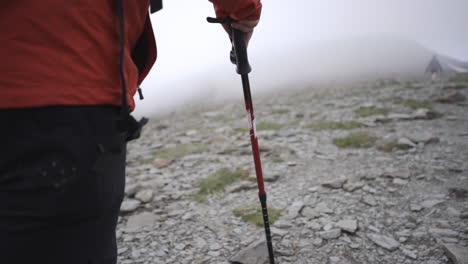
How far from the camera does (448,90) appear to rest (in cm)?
1116

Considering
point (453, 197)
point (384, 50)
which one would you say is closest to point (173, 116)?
point (453, 197)

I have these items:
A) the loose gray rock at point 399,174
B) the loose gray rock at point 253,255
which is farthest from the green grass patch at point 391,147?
the loose gray rock at point 253,255

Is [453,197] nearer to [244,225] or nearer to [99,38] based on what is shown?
[244,225]

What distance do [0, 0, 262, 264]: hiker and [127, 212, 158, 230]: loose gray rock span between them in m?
2.91

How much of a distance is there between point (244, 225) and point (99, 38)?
3227mm

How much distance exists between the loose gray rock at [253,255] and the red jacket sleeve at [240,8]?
2.45 meters

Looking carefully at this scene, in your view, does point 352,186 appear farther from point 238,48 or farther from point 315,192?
point 238,48

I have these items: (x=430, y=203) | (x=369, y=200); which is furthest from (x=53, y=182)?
(x=430, y=203)

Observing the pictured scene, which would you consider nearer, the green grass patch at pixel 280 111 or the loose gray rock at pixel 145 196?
the loose gray rock at pixel 145 196

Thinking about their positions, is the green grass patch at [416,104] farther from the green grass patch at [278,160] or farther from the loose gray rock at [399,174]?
the green grass patch at [278,160]

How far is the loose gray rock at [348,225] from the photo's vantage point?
145 inches

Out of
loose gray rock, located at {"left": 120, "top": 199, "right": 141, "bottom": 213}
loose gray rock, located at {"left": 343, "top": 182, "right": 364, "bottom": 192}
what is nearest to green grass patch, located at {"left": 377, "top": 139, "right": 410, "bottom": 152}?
loose gray rock, located at {"left": 343, "top": 182, "right": 364, "bottom": 192}

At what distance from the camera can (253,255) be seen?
11.0 feet

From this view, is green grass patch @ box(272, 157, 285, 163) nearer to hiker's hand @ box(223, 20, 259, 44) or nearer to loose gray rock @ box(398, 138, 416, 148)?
loose gray rock @ box(398, 138, 416, 148)
